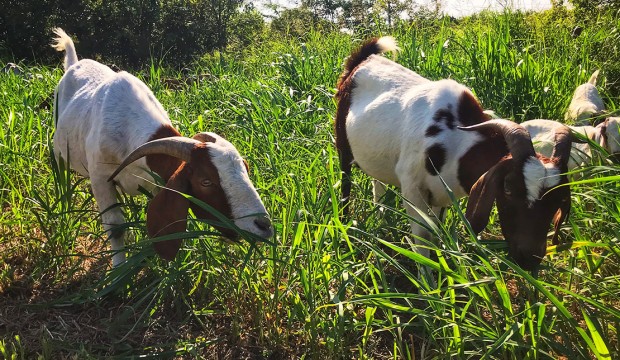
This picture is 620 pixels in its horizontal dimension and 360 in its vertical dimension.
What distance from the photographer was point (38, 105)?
6293mm

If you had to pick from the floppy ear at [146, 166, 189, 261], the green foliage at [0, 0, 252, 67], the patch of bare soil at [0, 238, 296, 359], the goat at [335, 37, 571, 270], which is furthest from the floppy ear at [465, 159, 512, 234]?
the green foliage at [0, 0, 252, 67]

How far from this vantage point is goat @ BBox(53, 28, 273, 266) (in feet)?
9.14

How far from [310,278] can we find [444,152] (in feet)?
3.49

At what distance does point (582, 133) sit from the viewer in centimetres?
384

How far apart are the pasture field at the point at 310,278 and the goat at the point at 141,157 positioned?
5.4 inches

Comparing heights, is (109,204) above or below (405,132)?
below

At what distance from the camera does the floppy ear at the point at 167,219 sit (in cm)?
277

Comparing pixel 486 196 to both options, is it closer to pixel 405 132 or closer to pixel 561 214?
pixel 561 214

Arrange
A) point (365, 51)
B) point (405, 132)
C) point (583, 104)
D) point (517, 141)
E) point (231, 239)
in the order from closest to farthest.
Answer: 1. point (517, 141)
2. point (231, 239)
3. point (405, 132)
4. point (365, 51)
5. point (583, 104)

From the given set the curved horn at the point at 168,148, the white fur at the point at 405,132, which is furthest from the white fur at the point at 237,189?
the white fur at the point at 405,132

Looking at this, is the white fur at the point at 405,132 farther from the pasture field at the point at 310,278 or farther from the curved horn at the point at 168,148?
the curved horn at the point at 168,148

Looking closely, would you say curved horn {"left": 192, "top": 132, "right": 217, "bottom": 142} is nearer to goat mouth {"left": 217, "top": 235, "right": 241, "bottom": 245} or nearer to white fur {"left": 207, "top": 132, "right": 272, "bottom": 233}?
white fur {"left": 207, "top": 132, "right": 272, "bottom": 233}

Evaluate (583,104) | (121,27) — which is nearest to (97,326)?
(583,104)

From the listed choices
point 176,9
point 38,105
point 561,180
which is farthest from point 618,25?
point 176,9
